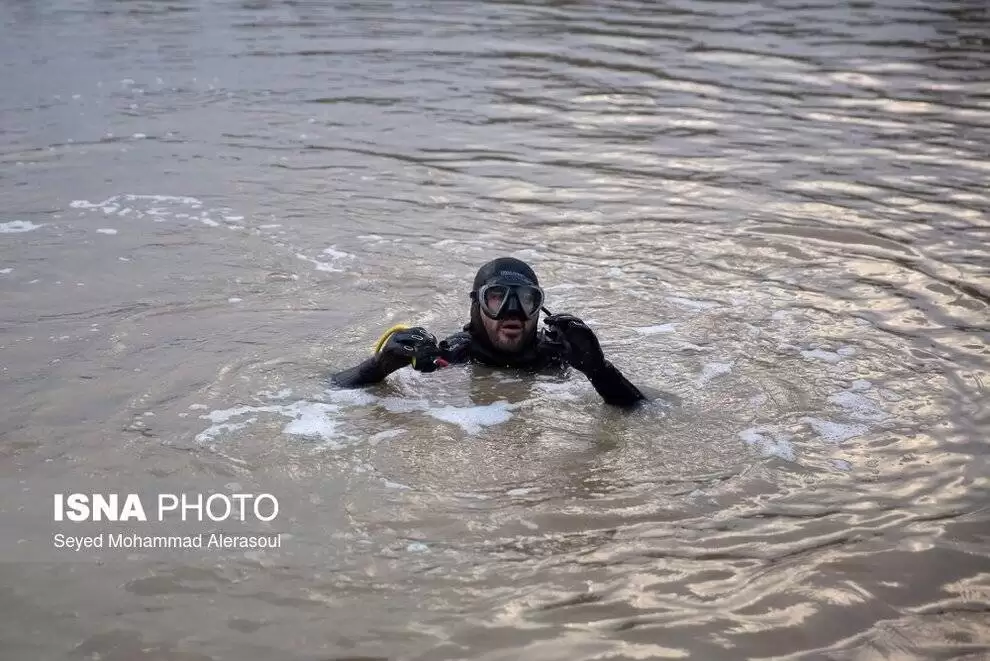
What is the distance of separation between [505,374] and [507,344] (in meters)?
0.33

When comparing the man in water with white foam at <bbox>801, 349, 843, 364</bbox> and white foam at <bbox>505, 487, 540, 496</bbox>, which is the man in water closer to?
white foam at <bbox>505, 487, 540, 496</bbox>

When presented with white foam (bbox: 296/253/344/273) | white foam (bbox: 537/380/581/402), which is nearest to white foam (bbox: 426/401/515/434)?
white foam (bbox: 537/380/581/402)

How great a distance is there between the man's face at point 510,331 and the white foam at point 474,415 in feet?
1.21

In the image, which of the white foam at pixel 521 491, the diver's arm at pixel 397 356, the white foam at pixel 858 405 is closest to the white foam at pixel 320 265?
the diver's arm at pixel 397 356

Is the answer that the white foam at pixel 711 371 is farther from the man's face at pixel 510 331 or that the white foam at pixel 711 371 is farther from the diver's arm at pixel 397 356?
the diver's arm at pixel 397 356

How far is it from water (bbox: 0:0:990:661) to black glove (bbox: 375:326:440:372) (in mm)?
341

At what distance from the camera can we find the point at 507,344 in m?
7.04

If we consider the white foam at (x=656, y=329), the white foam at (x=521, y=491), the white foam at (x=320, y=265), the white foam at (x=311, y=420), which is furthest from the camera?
the white foam at (x=320, y=265)

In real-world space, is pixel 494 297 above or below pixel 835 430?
above

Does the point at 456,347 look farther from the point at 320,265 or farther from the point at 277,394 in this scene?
the point at 320,265

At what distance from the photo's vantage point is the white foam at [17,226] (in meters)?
9.74

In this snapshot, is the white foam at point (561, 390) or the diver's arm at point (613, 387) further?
the white foam at point (561, 390)

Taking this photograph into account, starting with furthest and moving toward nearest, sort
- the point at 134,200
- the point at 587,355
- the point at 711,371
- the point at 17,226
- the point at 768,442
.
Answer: the point at 134,200 < the point at 17,226 < the point at 711,371 < the point at 587,355 < the point at 768,442

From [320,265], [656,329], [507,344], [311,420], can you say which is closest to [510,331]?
[507,344]
